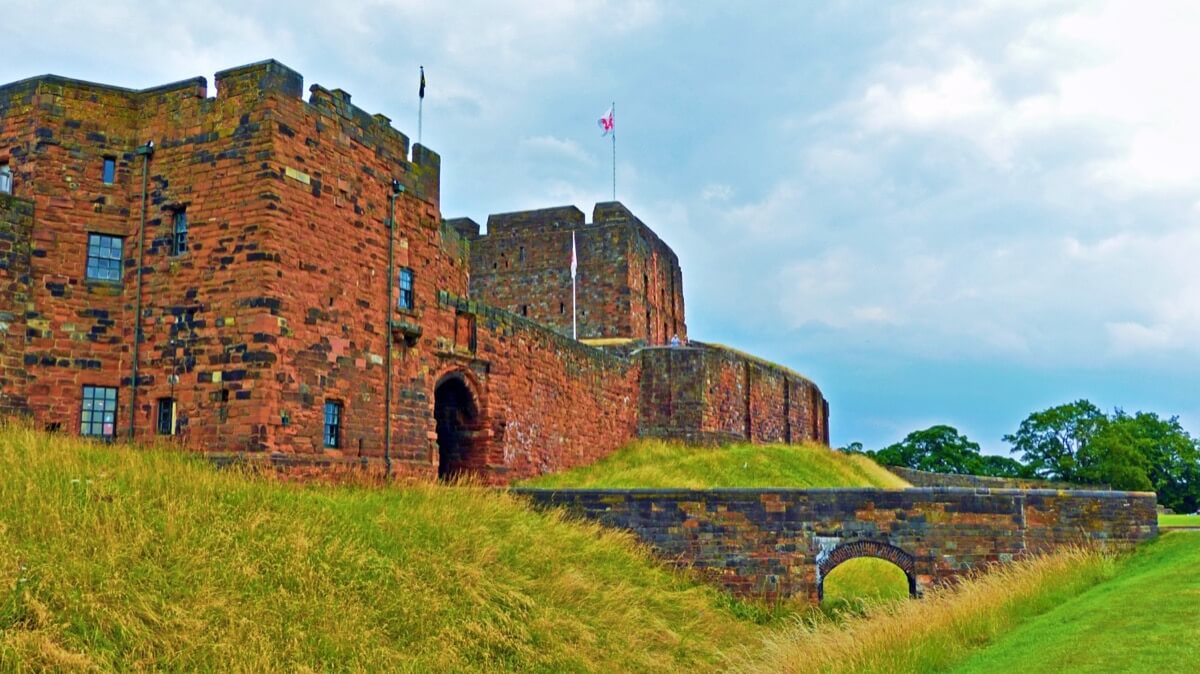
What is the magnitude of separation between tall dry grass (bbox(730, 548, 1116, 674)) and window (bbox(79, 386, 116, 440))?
1079 centimetres

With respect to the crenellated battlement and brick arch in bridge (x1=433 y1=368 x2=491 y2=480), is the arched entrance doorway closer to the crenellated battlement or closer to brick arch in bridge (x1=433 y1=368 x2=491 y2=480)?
brick arch in bridge (x1=433 y1=368 x2=491 y2=480)

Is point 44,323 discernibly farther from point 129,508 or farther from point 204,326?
point 129,508

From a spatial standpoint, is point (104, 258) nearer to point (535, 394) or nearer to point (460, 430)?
point (460, 430)

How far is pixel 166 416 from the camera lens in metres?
16.3

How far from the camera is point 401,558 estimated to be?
13.4 meters

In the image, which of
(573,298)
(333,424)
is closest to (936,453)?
(573,298)

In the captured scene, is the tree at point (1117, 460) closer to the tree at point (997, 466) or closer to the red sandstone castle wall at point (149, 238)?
the tree at point (997, 466)

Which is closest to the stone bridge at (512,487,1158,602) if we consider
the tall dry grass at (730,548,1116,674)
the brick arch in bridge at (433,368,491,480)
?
the tall dry grass at (730,548,1116,674)

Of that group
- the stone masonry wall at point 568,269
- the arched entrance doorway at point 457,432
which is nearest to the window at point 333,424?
the arched entrance doorway at point 457,432

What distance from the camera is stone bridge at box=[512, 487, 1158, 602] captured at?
18.0 meters

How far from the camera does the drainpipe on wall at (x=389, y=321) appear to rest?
1811cm

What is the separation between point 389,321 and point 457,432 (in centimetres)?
536

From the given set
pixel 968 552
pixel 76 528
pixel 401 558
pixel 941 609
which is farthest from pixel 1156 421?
pixel 76 528

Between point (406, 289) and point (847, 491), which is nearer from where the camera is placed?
point (847, 491)
